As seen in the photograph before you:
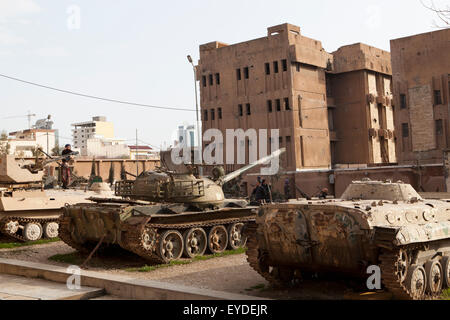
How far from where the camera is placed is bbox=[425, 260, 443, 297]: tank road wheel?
825cm

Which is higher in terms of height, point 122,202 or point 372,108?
point 372,108

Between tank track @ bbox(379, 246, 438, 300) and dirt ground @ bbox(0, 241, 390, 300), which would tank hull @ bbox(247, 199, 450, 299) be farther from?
dirt ground @ bbox(0, 241, 390, 300)

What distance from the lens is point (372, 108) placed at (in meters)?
48.6

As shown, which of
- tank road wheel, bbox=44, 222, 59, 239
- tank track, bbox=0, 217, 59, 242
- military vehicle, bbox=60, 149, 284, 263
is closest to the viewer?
military vehicle, bbox=60, 149, 284, 263

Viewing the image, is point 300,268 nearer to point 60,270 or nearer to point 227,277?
point 227,277

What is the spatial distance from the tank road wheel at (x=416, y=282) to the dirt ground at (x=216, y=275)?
373 mm

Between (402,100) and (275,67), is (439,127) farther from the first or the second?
(275,67)

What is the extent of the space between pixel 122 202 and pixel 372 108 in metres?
39.0

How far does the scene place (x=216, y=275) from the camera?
10805 mm

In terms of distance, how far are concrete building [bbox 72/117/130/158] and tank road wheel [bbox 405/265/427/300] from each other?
78881 millimetres

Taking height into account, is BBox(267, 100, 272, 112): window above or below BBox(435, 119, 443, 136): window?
above

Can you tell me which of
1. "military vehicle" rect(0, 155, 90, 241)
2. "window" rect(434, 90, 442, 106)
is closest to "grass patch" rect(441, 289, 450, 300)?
"military vehicle" rect(0, 155, 90, 241)
